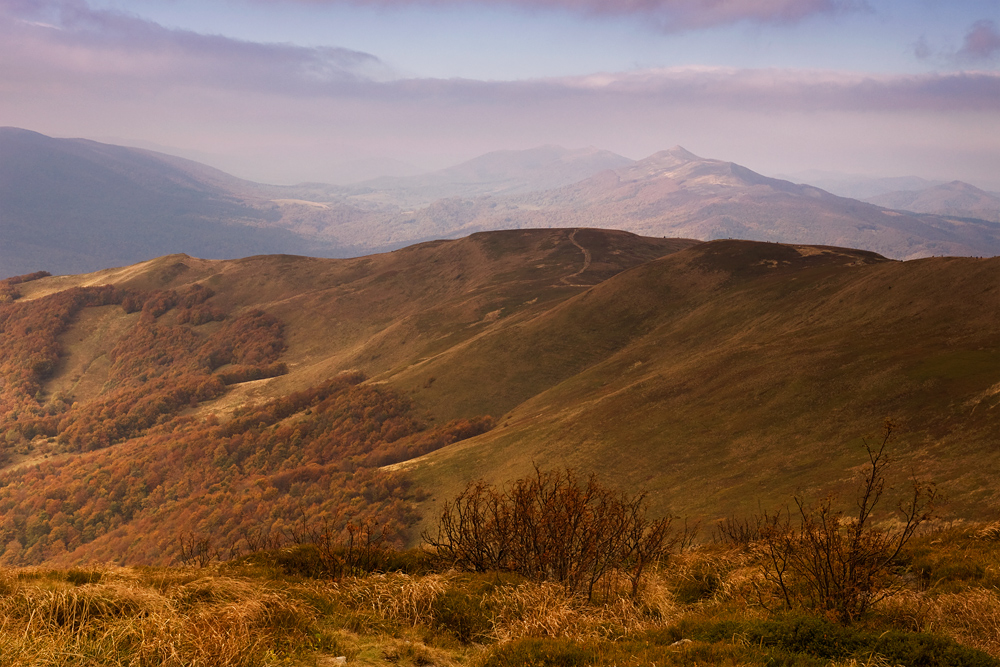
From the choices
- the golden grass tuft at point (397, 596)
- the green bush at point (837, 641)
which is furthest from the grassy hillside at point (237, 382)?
the green bush at point (837, 641)

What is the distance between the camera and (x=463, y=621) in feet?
33.5

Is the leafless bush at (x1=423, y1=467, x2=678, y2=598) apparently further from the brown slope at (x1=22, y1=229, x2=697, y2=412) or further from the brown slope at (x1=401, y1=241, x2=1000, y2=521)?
the brown slope at (x1=22, y1=229, x2=697, y2=412)

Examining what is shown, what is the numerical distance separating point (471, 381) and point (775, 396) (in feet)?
156

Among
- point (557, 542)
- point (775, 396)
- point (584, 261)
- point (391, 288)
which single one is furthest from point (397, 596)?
point (391, 288)

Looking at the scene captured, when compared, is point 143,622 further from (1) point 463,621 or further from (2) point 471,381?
(2) point 471,381

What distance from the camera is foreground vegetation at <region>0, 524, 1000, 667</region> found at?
7523mm

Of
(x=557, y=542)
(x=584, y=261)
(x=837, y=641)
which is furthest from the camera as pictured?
(x=584, y=261)

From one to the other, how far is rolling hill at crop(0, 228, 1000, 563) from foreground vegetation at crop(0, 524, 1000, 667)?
686 cm

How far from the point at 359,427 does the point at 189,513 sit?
2698cm

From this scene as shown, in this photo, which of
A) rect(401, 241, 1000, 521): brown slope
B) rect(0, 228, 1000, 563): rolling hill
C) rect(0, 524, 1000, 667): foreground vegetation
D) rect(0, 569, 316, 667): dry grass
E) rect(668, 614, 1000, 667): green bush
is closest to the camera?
rect(0, 569, 316, 667): dry grass

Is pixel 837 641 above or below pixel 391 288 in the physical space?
above

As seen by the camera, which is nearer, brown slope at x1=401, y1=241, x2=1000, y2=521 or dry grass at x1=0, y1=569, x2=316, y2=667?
dry grass at x1=0, y1=569, x2=316, y2=667

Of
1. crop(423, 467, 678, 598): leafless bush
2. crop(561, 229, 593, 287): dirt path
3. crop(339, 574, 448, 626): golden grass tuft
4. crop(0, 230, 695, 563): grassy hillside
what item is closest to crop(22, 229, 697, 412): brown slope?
crop(561, 229, 593, 287): dirt path

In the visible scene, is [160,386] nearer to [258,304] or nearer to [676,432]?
[258,304]
